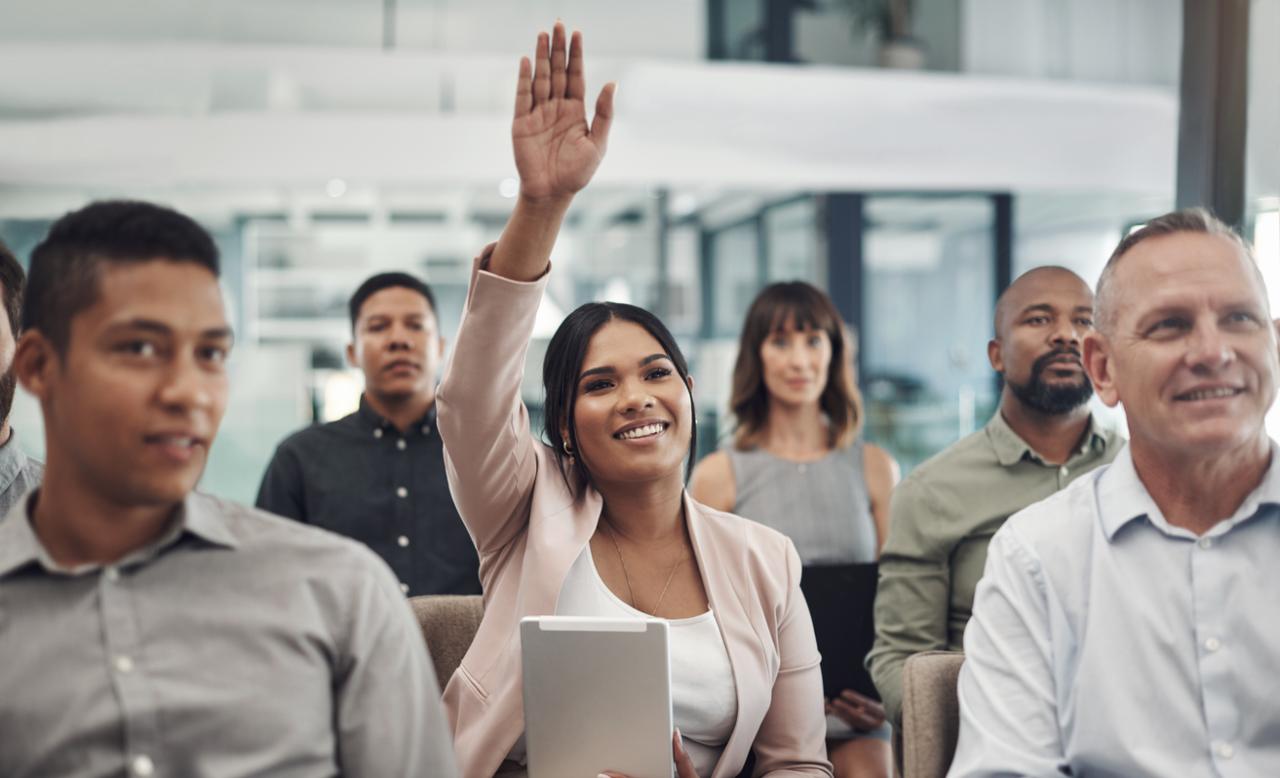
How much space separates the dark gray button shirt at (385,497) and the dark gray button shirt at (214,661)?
1611 millimetres

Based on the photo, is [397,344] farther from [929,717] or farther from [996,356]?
[929,717]

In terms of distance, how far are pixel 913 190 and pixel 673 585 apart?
5044 mm

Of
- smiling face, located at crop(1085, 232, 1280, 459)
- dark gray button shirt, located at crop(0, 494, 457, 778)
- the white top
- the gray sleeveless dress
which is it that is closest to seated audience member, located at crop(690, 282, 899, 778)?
the gray sleeveless dress

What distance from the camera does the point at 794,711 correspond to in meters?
1.86

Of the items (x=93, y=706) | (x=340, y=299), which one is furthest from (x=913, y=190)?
(x=93, y=706)

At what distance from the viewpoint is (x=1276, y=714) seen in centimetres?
150

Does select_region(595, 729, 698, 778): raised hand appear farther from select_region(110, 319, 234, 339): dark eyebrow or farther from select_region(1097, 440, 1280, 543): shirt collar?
select_region(110, 319, 234, 339): dark eyebrow

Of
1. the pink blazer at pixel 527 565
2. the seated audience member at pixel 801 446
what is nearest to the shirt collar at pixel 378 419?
the seated audience member at pixel 801 446

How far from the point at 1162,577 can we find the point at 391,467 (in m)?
1.99

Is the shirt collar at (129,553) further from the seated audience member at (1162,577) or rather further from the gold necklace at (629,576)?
the seated audience member at (1162,577)

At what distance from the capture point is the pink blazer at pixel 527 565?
169 cm

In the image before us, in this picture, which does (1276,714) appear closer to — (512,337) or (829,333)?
(512,337)

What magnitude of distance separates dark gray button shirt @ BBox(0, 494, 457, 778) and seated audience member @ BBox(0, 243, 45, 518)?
0.83 m

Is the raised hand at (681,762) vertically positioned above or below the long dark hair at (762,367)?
below
